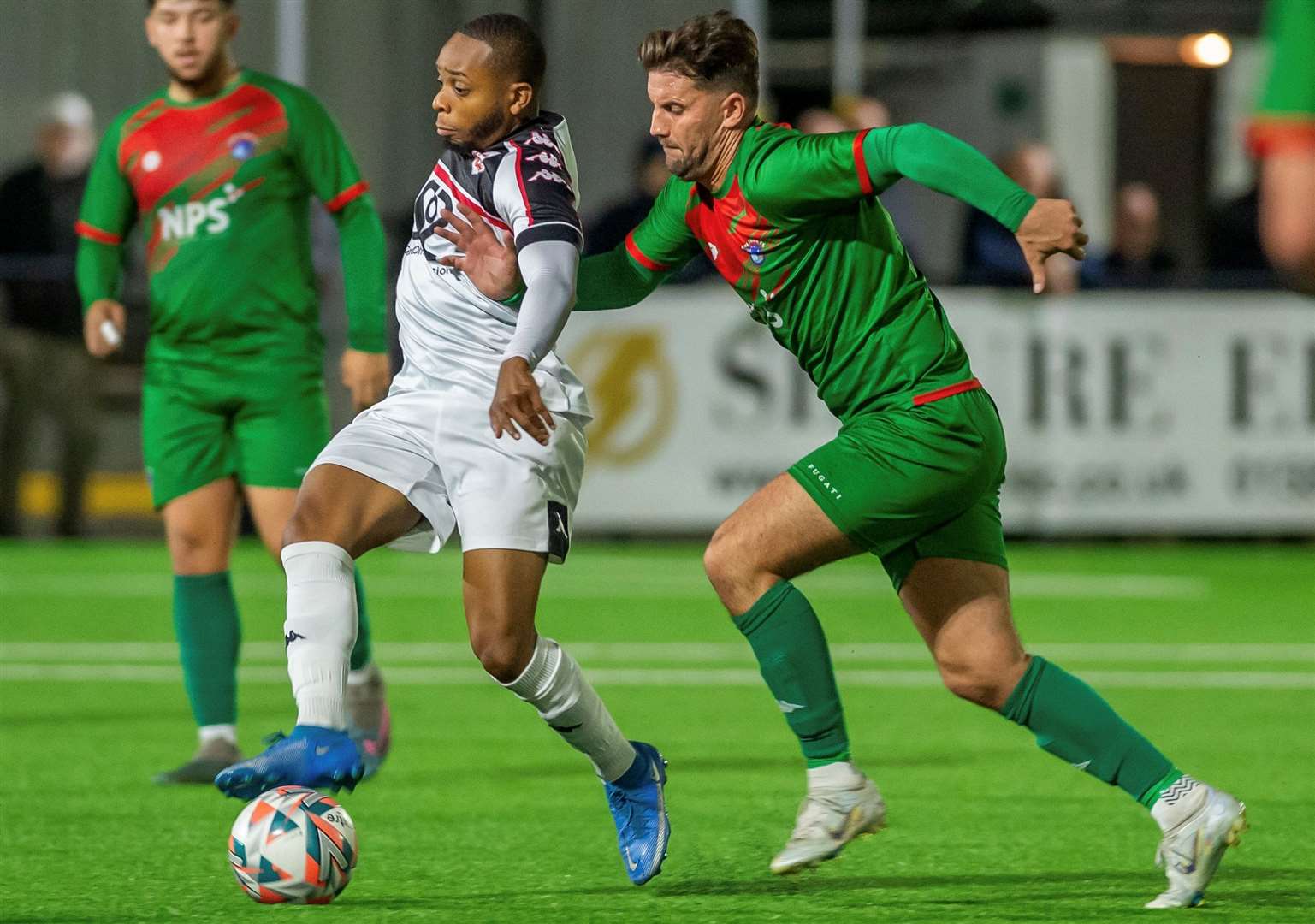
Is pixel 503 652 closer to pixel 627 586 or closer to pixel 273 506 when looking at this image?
pixel 273 506

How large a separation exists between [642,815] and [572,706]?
1.04 ft

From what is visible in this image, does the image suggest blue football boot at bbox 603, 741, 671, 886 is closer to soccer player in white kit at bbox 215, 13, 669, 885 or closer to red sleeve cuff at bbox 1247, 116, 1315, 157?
soccer player in white kit at bbox 215, 13, 669, 885

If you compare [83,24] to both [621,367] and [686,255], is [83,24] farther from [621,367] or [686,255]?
[686,255]

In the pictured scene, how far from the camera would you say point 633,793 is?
573cm

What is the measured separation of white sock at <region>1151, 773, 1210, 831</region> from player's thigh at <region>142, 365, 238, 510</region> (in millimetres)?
3203

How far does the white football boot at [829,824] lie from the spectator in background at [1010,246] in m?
9.03

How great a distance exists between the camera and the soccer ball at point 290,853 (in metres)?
5.18

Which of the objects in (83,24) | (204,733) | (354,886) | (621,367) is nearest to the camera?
(354,886)

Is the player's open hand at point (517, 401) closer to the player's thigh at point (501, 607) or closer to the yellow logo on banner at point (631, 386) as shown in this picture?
the player's thigh at point (501, 607)

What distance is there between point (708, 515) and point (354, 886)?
911 centimetres

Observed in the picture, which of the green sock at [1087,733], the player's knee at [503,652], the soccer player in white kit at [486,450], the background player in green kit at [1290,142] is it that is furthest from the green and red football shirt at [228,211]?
the background player in green kit at [1290,142]

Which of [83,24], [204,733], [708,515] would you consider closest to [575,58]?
[83,24]

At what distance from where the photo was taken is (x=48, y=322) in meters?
15.4

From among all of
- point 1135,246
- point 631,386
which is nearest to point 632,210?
point 631,386
